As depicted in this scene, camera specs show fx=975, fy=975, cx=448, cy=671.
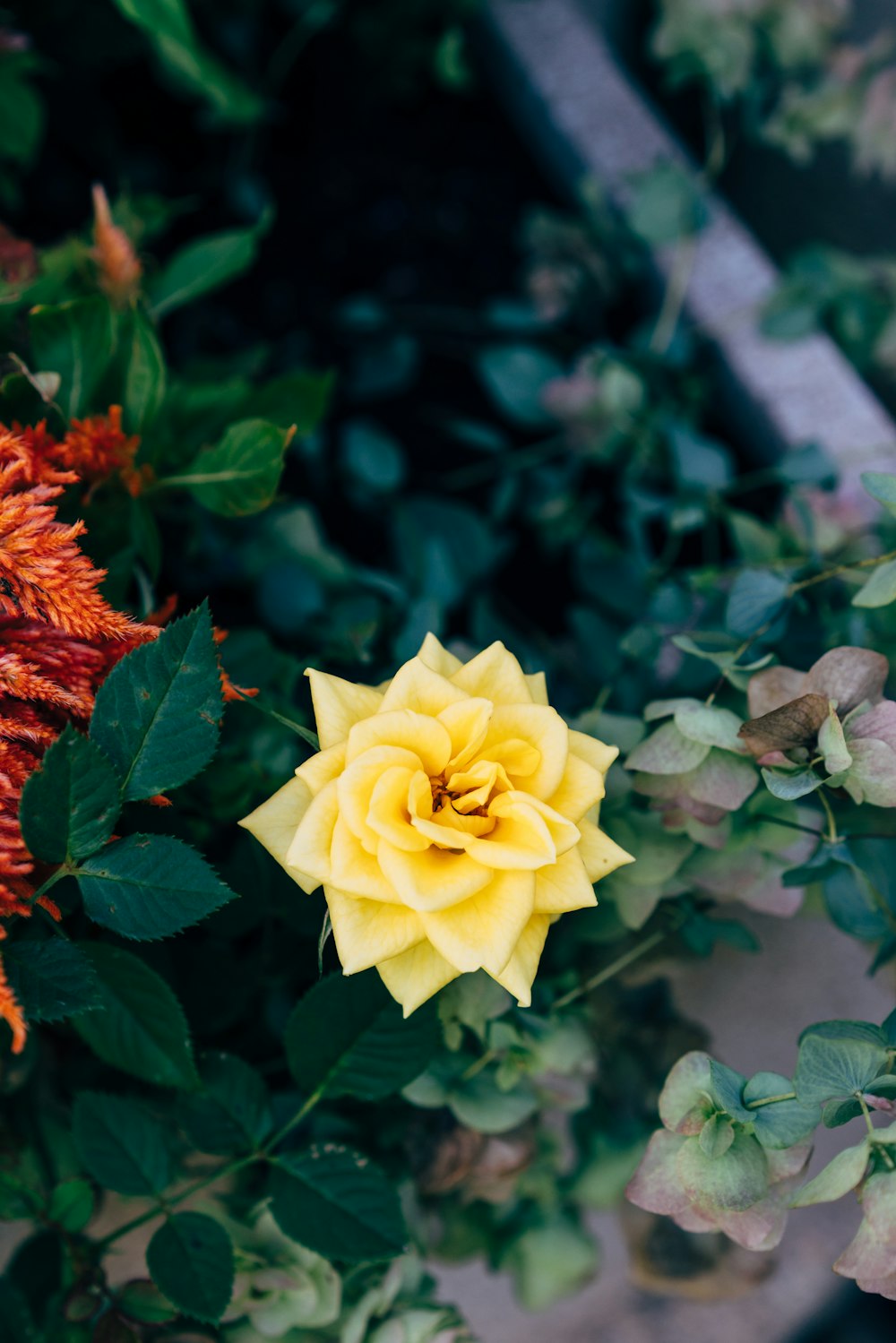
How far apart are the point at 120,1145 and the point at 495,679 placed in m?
0.36

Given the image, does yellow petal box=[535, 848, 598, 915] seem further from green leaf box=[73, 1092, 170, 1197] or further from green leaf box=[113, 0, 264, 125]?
green leaf box=[113, 0, 264, 125]

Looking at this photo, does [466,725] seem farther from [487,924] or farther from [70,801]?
[70,801]

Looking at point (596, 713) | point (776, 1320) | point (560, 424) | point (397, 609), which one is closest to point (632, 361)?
point (560, 424)

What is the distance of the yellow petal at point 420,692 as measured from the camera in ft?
1.51

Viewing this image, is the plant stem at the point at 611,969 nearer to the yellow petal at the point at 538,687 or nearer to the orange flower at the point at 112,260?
the yellow petal at the point at 538,687

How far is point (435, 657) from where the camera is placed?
1.62ft

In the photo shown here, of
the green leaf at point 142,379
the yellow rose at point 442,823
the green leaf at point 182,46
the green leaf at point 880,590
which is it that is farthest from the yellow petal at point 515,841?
the green leaf at point 182,46

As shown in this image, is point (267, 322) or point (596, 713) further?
point (267, 322)

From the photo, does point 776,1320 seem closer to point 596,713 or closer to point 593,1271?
point 593,1271

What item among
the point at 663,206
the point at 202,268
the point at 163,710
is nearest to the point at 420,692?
the point at 163,710

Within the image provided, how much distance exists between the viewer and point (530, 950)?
1.50 ft

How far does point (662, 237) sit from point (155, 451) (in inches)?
26.1

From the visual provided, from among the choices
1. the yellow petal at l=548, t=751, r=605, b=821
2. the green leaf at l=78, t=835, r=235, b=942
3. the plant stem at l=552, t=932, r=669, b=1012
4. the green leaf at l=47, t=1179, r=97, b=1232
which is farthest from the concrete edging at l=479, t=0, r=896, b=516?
the green leaf at l=47, t=1179, r=97, b=1232

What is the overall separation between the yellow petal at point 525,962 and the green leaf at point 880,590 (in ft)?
0.80
